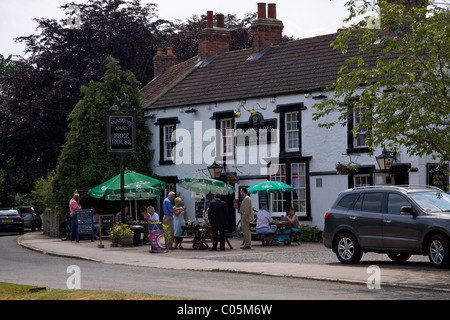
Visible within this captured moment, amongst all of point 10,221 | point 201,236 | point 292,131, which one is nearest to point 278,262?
point 201,236

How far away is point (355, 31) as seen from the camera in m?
18.6

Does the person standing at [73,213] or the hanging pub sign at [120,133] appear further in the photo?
the person standing at [73,213]

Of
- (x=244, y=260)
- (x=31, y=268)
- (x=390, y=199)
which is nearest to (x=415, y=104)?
(x=390, y=199)

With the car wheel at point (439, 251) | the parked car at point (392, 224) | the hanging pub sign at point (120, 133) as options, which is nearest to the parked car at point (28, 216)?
the hanging pub sign at point (120, 133)

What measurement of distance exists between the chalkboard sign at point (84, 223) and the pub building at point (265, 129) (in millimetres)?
6307

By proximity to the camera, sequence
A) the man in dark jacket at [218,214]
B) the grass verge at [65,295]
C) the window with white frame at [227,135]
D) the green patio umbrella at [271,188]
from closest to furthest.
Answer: the grass verge at [65,295] < the man in dark jacket at [218,214] < the green patio umbrella at [271,188] < the window with white frame at [227,135]

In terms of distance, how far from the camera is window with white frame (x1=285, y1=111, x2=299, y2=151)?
34.0 metres

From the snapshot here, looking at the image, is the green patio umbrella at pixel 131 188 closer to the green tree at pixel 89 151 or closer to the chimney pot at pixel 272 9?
the green tree at pixel 89 151

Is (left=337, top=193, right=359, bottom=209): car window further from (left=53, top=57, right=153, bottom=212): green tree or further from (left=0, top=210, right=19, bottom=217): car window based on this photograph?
(left=0, top=210, right=19, bottom=217): car window

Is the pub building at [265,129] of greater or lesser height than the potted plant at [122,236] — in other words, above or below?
above

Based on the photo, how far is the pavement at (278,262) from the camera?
16.8 meters

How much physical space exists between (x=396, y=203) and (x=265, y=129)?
51.6 ft
